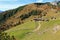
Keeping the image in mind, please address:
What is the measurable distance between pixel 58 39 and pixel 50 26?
24.7 meters

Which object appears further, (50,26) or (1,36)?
(50,26)

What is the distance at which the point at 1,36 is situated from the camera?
73688 millimetres

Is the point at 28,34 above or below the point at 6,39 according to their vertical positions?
below

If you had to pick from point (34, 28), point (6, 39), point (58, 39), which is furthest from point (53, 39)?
point (6, 39)

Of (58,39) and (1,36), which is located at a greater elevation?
(1,36)

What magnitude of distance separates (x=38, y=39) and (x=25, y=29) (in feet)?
82.2

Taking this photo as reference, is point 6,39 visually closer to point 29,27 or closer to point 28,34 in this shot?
point 28,34

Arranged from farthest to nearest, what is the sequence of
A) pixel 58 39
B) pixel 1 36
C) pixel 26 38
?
pixel 26 38 < pixel 58 39 < pixel 1 36

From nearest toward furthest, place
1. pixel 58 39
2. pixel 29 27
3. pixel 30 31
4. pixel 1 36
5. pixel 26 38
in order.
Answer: pixel 1 36
pixel 58 39
pixel 26 38
pixel 30 31
pixel 29 27

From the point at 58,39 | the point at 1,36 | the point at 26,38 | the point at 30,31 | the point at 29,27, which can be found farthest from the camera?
the point at 29,27

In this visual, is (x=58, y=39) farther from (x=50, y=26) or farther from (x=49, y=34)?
(x=50, y=26)

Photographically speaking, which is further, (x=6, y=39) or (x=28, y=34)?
(x=28, y=34)

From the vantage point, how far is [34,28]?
143 metres

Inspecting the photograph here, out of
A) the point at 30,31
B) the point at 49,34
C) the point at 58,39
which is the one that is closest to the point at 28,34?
the point at 30,31
